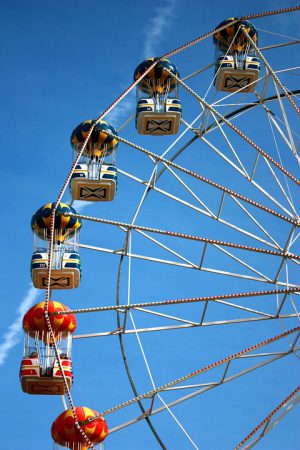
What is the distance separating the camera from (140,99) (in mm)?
28594

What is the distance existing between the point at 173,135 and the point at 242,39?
10.8ft

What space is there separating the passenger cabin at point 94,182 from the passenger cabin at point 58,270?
2064mm

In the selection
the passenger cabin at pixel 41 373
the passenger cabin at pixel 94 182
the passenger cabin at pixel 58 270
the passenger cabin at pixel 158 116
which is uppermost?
the passenger cabin at pixel 158 116

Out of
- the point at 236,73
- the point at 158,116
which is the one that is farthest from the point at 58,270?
the point at 236,73

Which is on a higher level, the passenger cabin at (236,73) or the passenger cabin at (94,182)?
the passenger cabin at (236,73)

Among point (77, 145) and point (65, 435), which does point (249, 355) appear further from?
point (77, 145)

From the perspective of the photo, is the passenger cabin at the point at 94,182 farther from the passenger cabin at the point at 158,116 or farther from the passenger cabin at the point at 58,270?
the passenger cabin at the point at 58,270

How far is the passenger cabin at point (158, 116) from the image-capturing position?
28297 mm

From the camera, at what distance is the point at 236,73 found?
29250 millimetres

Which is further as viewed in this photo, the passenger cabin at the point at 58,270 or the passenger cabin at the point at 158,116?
the passenger cabin at the point at 158,116

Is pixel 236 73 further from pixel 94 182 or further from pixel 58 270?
pixel 58 270

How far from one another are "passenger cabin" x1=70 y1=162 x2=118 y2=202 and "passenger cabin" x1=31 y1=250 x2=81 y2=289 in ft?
6.77

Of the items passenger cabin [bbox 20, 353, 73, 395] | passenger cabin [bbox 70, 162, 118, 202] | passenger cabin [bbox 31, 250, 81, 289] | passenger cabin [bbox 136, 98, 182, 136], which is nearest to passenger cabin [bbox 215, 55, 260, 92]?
passenger cabin [bbox 136, 98, 182, 136]

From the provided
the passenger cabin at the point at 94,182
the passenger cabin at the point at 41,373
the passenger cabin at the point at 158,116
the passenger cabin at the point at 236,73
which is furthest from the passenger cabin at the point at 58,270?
the passenger cabin at the point at 236,73
